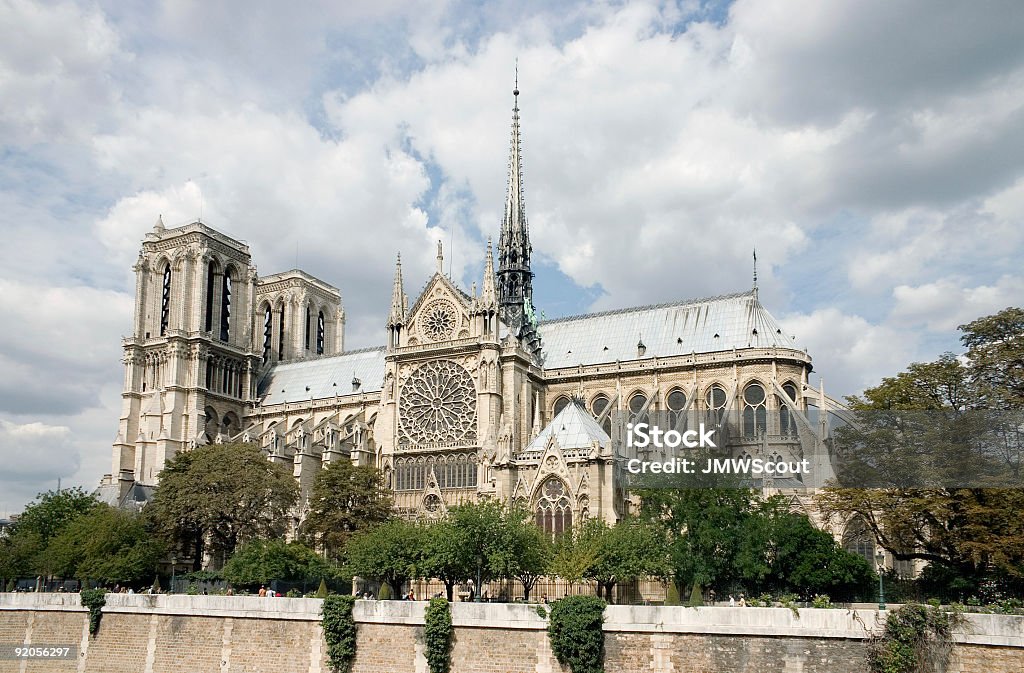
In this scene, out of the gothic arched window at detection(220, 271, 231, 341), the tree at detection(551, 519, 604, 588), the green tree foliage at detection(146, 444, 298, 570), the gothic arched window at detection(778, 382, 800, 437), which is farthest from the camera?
the gothic arched window at detection(220, 271, 231, 341)

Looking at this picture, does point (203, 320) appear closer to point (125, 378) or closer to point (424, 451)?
point (125, 378)

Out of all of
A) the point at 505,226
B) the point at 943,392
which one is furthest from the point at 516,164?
the point at 943,392

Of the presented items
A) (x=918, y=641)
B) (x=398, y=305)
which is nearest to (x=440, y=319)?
(x=398, y=305)

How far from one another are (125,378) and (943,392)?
2251 inches

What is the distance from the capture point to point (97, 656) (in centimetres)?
4069

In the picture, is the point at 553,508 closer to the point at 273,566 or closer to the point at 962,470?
the point at 273,566

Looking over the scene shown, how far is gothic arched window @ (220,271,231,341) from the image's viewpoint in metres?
81.8

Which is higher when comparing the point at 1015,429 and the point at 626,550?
the point at 1015,429

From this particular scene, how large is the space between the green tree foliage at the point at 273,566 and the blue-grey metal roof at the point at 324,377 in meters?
27.8

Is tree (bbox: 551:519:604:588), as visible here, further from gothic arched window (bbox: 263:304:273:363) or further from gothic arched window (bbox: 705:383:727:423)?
gothic arched window (bbox: 263:304:273:363)

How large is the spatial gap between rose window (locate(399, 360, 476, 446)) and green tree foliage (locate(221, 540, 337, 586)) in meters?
15.2

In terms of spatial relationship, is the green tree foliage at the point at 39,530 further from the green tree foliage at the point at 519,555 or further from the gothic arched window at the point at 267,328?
the gothic arched window at the point at 267,328

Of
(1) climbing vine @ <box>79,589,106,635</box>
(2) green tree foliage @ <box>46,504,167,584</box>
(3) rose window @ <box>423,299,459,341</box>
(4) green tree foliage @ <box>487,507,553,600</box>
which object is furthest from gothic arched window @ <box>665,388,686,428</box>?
(1) climbing vine @ <box>79,589,106,635</box>

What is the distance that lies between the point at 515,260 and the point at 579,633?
147 feet
